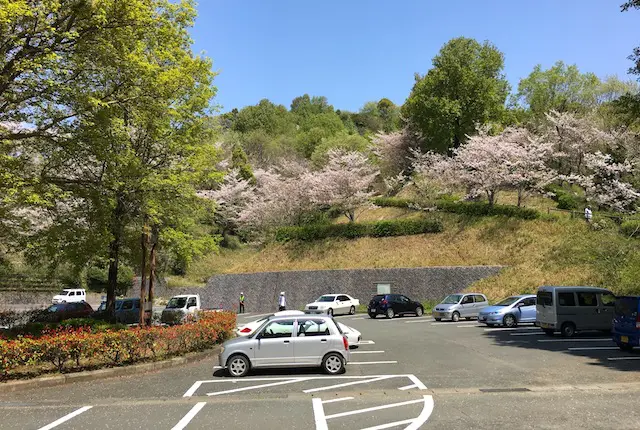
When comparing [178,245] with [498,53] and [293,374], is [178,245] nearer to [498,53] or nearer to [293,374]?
[293,374]

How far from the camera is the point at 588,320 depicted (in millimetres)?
17453

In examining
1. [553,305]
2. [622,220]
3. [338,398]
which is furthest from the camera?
[622,220]

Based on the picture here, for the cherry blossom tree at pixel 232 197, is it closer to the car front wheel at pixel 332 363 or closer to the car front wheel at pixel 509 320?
the car front wheel at pixel 509 320

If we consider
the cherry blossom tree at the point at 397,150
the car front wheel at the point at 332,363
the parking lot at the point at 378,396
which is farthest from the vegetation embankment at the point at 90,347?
the cherry blossom tree at the point at 397,150

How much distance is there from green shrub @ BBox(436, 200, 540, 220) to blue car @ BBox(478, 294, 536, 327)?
13.5 metres

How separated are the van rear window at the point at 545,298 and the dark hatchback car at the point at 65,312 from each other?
787 inches

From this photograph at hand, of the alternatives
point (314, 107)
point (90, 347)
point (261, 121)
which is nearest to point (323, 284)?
point (90, 347)

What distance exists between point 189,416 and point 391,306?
20.8 m

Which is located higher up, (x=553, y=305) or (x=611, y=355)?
(x=553, y=305)

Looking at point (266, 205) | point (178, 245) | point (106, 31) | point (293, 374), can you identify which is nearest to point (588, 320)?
point (293, 374)

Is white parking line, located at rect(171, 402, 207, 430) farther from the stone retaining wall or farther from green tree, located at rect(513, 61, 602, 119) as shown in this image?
green tree, located at rect(513, 61, 602, 119)

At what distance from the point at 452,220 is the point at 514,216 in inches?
180

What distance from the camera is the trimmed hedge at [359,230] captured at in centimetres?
3609

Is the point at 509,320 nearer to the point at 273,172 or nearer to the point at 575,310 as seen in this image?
the point at 575,310
